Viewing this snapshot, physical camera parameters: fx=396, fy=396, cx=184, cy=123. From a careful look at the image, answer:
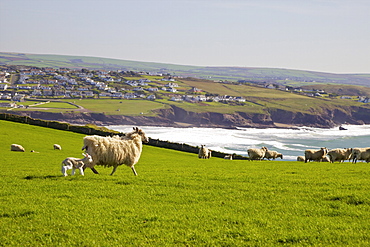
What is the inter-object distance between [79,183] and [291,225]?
7925mm

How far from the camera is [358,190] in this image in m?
13.4

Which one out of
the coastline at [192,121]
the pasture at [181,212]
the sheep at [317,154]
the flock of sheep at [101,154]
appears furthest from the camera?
the coastline at [192,121]

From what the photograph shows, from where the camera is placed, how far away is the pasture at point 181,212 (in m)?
8.76

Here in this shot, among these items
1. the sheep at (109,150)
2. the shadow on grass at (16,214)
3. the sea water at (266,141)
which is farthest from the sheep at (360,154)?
the sea water at (266,141)

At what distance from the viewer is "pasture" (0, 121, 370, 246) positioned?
8.76 meters

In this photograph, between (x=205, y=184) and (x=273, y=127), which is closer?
(x=205, y=184)

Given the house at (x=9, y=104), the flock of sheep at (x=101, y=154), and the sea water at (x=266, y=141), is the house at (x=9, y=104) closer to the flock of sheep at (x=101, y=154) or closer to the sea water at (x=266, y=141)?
the sea water at (x=266, y=141)

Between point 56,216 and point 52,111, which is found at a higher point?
point 56,216

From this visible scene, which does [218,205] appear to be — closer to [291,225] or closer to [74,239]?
[291,225]

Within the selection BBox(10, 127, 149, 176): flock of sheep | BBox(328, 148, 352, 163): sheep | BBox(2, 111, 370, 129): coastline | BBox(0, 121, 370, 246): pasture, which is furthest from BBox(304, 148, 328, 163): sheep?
BBox(2, 111, 370, 129): coastline

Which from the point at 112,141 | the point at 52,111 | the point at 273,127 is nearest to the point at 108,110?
the point at 52,111

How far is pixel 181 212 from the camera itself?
1064 centimetres

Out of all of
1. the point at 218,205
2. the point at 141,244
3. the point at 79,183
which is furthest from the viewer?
the point at 79,183

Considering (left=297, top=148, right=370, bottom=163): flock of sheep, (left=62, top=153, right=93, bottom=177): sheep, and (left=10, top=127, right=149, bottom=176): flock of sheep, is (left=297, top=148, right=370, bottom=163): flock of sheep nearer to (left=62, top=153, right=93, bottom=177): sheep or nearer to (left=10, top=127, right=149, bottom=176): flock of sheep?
(left=10, top=127, right=149, bottom=176): flock of sheep
